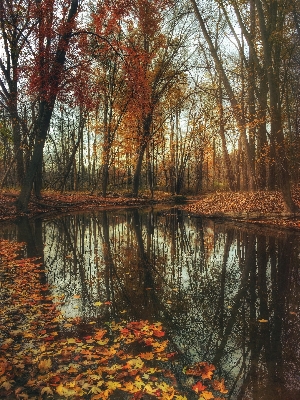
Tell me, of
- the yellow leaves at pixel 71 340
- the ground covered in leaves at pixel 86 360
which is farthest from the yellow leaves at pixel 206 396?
the yellow leaves at pixel 71 340

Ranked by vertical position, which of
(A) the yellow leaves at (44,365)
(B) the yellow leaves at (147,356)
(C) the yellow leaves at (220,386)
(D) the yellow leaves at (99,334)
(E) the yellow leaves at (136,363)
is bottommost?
(C) the yellow leaves at (220,386)

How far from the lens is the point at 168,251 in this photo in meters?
9.75

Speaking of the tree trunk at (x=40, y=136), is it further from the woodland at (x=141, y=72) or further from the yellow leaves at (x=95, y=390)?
the yellow leaves at (x=95, y=390)

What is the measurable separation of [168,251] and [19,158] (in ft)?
48.0

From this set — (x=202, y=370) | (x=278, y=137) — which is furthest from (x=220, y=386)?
(x=278, y=137)

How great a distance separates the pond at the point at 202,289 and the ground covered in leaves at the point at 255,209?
183cm

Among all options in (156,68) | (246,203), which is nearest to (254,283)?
(246,203)

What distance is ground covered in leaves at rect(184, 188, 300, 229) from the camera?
13.9m

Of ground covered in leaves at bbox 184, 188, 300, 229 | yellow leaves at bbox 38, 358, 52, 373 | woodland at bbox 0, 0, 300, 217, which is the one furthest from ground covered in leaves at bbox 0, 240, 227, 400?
ground covered in leaves at bbox 184, 188, 300, 229

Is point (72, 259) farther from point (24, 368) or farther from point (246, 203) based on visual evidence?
point (246, 203)

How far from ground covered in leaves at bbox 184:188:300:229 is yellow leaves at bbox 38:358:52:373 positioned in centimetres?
1125

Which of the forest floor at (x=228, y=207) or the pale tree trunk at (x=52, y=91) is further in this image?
the pale tree trunk at (x=52, y=91)

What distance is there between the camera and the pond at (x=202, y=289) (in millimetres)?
3853

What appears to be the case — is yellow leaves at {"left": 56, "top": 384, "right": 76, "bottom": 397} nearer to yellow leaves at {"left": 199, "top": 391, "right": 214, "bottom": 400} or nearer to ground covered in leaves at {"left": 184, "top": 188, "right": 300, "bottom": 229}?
yellow leaves at {"left": 199, "top": 391, "right": 214, "bottom": 400}
